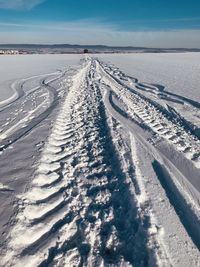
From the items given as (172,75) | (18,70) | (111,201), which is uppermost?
(111,201)

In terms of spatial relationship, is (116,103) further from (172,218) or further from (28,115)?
(172,218)

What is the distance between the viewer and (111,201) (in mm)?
4281

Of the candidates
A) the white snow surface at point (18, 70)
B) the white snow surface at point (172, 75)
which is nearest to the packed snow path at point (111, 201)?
the white snow surface at point (172, 75)

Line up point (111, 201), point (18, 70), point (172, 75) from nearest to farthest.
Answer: point (111, 201) → point (172, 75) → point (18, 70)

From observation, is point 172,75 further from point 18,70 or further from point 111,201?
point 111,201

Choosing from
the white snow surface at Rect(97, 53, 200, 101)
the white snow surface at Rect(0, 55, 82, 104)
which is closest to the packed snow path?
the white snow surface at Rect(97, 53, 200, 101)

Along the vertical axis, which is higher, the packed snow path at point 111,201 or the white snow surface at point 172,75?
the packed snow path at point 111,201

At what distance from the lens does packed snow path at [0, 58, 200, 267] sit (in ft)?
11.0

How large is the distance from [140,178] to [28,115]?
5.02 metres

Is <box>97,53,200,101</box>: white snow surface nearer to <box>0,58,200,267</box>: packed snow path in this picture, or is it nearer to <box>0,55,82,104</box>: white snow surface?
<box>0,58,200,267</box>: packed snow path

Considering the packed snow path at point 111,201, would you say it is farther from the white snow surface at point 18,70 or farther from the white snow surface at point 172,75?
the white snow surface at point 18,70

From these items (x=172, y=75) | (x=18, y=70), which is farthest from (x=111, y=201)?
(x=18, y=70)

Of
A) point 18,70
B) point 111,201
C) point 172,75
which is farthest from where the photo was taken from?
point 18,70

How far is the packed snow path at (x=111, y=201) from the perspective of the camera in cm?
334
